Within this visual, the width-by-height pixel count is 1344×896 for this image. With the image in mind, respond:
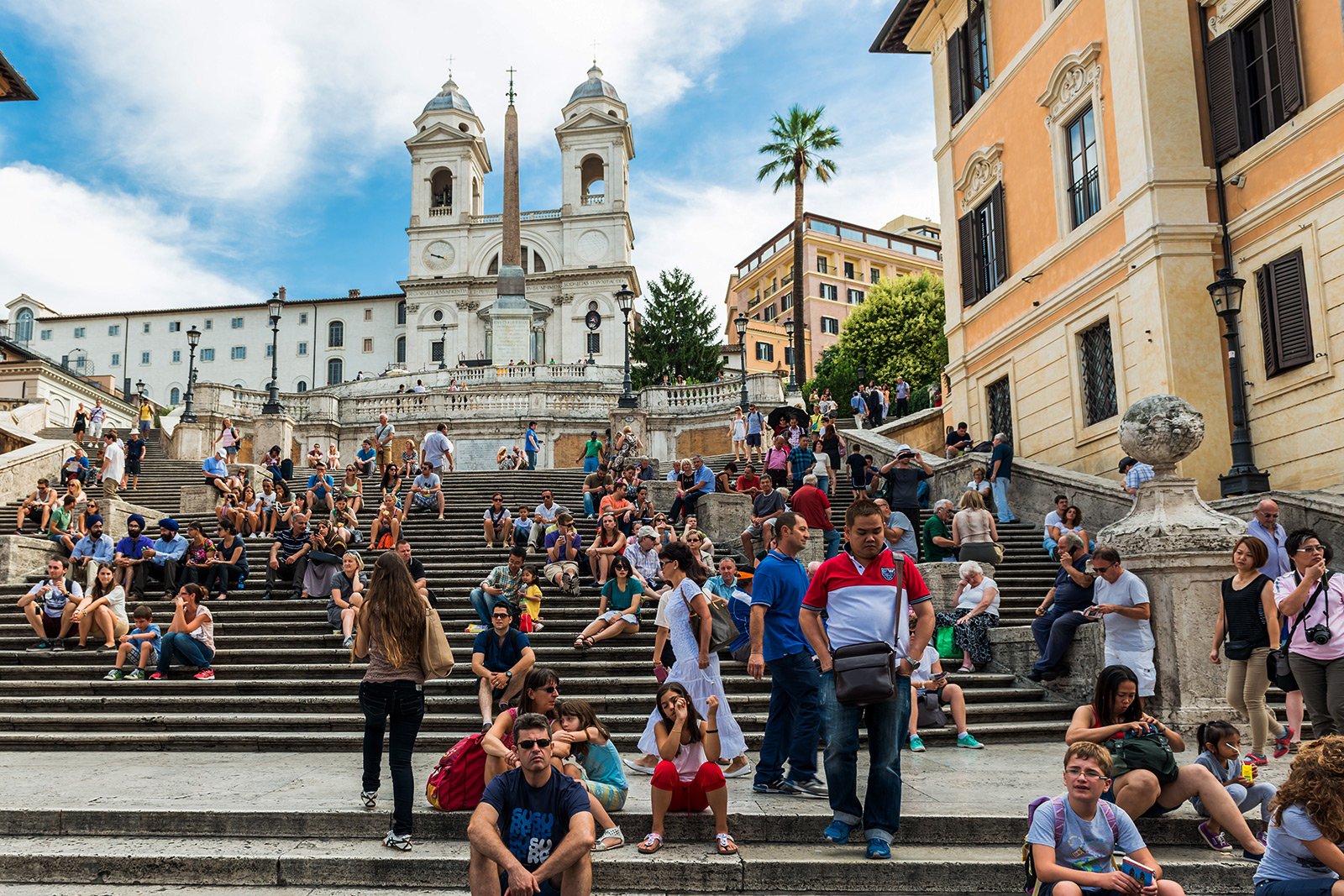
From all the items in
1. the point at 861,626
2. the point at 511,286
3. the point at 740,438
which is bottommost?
the point at 861,626

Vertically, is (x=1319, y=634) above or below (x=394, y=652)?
below

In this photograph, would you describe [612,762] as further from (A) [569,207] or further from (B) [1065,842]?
(A) [569,207]

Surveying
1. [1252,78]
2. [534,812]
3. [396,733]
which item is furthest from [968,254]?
[534,812]

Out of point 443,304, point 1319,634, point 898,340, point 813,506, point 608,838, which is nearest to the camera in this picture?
point 608,838

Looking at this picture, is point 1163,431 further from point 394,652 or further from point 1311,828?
point 394,652

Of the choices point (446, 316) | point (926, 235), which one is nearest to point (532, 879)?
point (446, 316)

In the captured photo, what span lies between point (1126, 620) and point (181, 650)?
367 inches

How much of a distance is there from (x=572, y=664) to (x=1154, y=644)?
5.37m

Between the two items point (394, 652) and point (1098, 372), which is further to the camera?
point (1098, 372)

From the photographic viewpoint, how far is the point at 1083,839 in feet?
15.1

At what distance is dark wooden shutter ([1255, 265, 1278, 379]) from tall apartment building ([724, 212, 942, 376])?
203 ft

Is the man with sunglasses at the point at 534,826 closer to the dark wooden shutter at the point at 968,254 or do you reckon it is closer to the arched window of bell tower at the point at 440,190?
the dark wooden shutter at the point at 968,254

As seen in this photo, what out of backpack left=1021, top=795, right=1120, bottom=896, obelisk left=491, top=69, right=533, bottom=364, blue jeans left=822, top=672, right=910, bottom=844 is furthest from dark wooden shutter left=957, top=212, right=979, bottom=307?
obelisk left=491, top=69, right=533, bottom=364

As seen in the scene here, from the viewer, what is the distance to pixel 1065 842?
4594 millimetres
